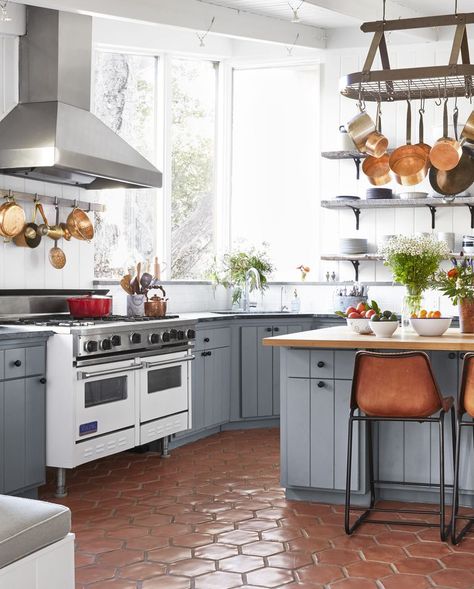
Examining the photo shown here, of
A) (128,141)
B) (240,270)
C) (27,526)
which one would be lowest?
(27,526)

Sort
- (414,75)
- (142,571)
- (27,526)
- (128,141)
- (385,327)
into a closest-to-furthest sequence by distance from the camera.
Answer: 1. (27,526)
2. (142,571)
3. (414,75)
4. (385,327)
5. (128,141)

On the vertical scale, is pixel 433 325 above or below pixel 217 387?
above

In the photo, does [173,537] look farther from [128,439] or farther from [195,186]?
[195,186]

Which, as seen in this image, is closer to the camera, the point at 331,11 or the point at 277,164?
the point at 331,11

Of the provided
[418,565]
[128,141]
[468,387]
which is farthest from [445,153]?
[128,141]

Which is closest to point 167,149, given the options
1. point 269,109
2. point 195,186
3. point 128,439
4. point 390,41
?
point 195,186

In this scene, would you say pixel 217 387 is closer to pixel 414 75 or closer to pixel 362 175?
pixel 362 175

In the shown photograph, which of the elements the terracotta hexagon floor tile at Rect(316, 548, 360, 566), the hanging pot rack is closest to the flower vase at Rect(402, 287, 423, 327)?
the hanging pot rack

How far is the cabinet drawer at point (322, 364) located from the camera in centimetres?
421

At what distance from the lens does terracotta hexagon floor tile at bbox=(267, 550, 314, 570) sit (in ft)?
10.9

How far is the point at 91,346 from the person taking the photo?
454 centimetres

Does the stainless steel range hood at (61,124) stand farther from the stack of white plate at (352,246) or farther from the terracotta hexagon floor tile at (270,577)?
the terracotta hexagon floor tile at (270,577)

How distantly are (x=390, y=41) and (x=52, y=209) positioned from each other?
10.9 feet

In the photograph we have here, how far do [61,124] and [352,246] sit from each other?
9.33ft
